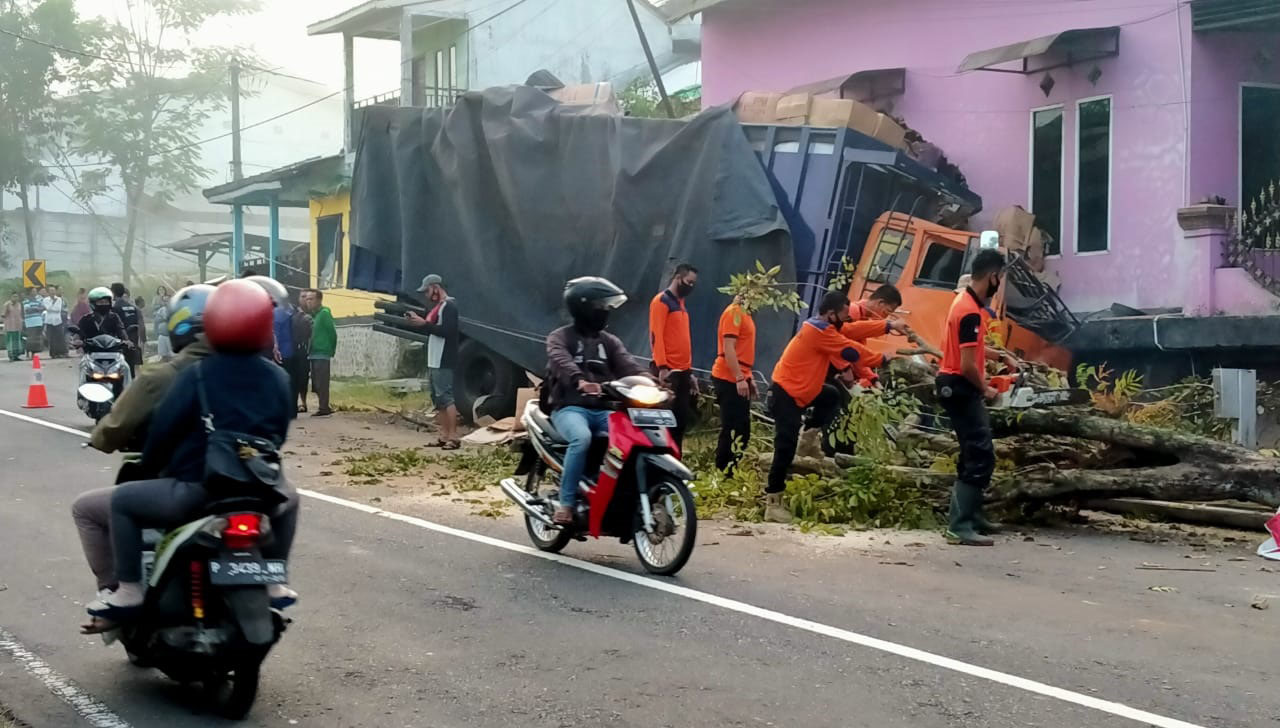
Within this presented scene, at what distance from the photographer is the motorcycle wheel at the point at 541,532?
8.41 m

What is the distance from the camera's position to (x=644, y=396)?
7766 millimetres

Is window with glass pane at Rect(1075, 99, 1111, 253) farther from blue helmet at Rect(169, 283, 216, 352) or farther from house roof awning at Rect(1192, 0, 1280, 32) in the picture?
blue helmet at Rect(169, 283, 216, 352)

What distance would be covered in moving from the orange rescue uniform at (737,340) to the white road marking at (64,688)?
6453mm

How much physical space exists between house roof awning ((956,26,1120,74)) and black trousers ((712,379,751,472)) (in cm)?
753

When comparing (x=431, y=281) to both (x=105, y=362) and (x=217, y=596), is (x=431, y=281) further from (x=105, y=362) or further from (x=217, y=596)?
(x=217, y=596)

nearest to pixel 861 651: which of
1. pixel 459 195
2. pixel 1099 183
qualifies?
Answer: pixel 459 195

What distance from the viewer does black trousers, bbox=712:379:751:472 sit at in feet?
38.2

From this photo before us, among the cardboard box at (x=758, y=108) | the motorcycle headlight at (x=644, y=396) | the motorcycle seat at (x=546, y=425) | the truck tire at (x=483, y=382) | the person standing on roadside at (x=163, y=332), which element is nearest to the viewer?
the person standing on roadside at (x=163, y=332)

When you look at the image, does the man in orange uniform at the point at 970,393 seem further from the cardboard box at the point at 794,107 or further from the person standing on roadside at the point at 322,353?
the person standing on roadside at the point at 322,353

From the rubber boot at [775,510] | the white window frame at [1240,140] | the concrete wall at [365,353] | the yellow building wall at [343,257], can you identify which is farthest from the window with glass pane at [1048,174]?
the yellow building wall at [343,257]

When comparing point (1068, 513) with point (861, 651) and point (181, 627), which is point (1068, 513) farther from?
point (181, 627)

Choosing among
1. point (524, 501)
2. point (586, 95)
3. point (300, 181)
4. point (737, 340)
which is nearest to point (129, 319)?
point (586, 95)

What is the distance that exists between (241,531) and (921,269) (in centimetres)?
1044

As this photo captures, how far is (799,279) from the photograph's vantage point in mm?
14234
